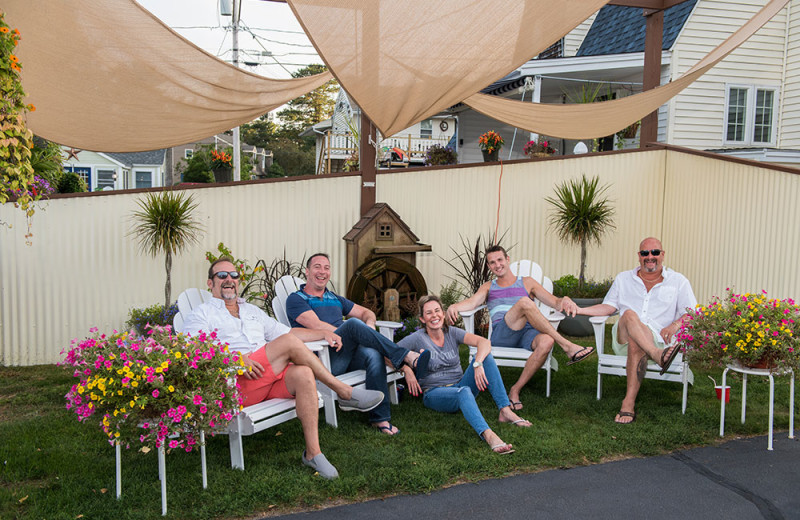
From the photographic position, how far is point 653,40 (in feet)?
21.8

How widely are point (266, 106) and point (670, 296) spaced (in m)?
3.37

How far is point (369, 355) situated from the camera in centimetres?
383

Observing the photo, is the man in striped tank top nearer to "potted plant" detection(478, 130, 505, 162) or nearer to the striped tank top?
the striped tank top

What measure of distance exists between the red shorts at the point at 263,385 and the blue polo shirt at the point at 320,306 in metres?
0.75

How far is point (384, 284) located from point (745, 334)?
3.08 m

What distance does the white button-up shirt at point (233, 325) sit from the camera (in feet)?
11.7

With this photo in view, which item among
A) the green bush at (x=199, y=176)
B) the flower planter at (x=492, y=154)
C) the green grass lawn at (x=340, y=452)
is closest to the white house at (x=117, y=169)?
the green bush at (x=199, y=176)

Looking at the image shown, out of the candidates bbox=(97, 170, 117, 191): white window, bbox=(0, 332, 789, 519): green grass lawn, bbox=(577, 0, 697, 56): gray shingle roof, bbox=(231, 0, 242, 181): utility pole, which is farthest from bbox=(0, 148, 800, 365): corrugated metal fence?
bbox=(97, 170, 117, 191): white window

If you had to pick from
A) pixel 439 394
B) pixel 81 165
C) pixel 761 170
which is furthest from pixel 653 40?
pixel 81 165

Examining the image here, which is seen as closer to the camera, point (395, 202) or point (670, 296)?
point (670, 296)

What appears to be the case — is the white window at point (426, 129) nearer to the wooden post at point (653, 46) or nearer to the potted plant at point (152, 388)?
the wooden post at point (653, 46)

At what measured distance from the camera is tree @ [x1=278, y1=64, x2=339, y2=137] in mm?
35531

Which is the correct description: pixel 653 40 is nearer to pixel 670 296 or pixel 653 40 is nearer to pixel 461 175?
pixel 461 175

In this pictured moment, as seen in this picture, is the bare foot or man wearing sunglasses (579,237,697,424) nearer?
the bare foot
